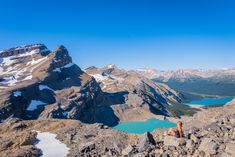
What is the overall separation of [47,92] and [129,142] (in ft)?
408

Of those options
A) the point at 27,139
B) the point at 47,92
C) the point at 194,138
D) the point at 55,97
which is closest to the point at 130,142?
the point at 194,138

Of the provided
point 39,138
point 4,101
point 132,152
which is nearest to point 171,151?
point 132,152

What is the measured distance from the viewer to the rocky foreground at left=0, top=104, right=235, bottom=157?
2719cm

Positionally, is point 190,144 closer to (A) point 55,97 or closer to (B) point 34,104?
(B) point 34,104

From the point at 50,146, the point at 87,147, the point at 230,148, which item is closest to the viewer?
the point at 230,148

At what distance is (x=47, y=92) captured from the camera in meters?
155

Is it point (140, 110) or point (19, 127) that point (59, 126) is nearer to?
point (19, 127)

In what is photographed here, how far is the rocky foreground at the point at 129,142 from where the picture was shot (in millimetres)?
27188

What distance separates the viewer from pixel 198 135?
3177 centimetres

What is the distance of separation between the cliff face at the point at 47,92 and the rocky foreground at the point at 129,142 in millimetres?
83782

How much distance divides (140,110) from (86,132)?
155703 mm

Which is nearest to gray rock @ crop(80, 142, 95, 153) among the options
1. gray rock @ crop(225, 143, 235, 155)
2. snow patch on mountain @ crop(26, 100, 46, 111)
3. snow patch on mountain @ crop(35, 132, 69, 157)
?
snow patch on mountain @ crop(35, 132, 69, 157)

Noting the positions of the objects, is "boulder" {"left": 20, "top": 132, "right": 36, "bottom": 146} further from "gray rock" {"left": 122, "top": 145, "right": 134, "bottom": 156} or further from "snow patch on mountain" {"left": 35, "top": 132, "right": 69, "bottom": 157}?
"gray rock" {"left": 122, "top": 145, "right": 134, "bottom": 156}

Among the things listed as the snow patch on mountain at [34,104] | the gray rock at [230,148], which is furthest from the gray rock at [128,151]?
the snow patch on mountain at [34,104]
